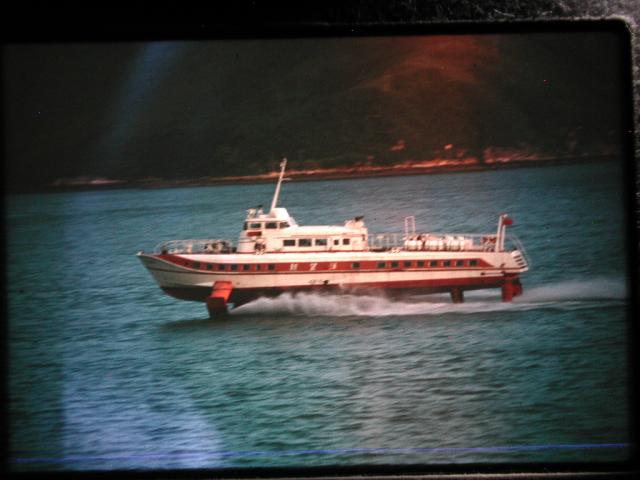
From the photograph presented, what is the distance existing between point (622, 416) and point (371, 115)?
1.32 meters

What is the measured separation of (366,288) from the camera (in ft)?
12.6

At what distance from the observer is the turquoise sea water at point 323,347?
3615 mm

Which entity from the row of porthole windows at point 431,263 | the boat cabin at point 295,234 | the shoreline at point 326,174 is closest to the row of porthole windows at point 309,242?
the boat cabin at point 295,234

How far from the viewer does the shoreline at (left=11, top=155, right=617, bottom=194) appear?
12.2 ft

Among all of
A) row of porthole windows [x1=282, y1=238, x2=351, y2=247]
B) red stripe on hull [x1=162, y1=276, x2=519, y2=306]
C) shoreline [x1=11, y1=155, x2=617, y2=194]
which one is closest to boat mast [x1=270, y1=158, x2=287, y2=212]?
shoreline [x1=11, y1=155, x2=617, y2=194]

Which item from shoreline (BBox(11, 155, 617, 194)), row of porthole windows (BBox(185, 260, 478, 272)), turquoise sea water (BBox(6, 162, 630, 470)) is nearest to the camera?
turquoise sea water (BBox(6, 162, 630, 470))

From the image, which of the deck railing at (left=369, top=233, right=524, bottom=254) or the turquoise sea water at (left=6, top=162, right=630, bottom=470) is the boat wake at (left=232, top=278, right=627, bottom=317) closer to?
the turquoise sea water at (left=6, top=162, right=630, bottom=470)

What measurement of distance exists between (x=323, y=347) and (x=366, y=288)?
0.90ft

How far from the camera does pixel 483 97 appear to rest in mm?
3742

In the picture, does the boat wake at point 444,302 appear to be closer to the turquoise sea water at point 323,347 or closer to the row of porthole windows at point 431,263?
the turquoise sea water at point 323,347

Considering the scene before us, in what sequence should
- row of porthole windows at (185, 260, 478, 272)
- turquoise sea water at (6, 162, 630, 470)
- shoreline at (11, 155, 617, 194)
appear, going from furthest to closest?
row of porthole windows at (185, 260, 478, 272)
shoreline at (11, 155, 617, 194)
turquoise sea water at (6, 162, 630, 470)

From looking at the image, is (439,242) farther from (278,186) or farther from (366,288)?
(278,186)

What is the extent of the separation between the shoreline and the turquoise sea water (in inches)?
1.0

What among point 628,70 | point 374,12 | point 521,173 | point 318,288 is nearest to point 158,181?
point 318,288
